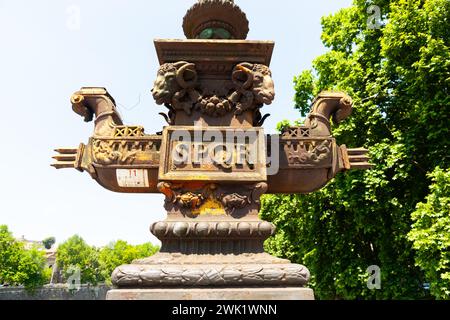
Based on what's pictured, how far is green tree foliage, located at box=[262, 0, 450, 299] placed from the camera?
9.95 meters

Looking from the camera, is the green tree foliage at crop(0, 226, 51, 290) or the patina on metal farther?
the green tree foliage at crop(0, 226, 51, 290)

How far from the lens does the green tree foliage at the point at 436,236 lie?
27.3 ft

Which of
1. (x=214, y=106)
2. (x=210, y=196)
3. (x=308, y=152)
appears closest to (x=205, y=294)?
(x=210, y=196)

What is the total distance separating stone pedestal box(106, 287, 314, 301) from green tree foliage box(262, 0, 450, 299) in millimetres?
7337

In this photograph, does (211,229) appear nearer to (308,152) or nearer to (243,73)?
(308,152)

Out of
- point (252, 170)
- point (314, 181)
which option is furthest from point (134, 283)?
point (314, 181)

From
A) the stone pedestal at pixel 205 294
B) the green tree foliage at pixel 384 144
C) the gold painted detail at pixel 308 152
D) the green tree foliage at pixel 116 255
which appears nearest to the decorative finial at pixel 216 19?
the gold painted detail at pixel 308 152

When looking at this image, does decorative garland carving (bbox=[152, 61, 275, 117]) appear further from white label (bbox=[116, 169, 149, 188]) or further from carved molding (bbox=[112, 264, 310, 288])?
carved molding (bbox=[112, 264, 310, 288])

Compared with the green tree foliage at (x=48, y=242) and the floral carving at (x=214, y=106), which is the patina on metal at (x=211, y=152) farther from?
the green tree foliage at (x=48, y=242)

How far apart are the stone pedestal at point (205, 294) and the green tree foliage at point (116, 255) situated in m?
56.8

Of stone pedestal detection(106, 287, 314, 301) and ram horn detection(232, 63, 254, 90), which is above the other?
ram horn detection(232, 63, 254, 90)

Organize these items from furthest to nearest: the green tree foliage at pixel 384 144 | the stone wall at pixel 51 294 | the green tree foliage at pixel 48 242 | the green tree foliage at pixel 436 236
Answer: the green tree foliage at pixel 48 242 → the stone wall at pixel 51 294 → the green tree foliage at pixel 384 144 → the green tree foliage at pixel 436 236

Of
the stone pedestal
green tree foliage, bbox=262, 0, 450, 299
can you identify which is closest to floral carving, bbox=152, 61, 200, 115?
the stone pedestal

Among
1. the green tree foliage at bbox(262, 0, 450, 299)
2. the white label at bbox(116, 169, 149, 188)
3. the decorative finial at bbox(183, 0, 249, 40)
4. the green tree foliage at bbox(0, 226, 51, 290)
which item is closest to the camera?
the white label at bbox(116, 169, 149, 188)
